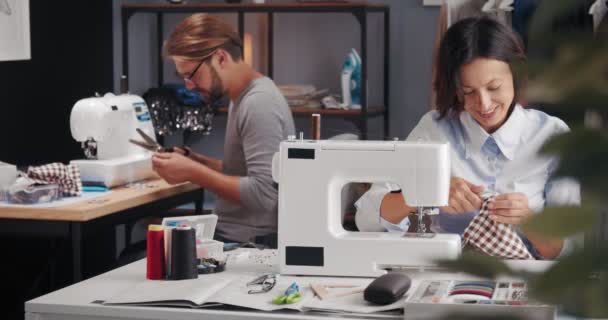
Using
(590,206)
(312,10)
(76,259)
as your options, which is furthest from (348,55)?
(590,206)

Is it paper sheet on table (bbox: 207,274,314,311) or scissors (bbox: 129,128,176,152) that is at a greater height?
scissors (bbox: 129,128,176,152)

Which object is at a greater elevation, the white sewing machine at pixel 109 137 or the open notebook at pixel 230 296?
the white sewing machine at pixel 109 137

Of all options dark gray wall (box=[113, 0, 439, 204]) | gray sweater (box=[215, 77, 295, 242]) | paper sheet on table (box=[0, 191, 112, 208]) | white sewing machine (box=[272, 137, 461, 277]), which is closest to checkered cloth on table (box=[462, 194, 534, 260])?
white sewing machine (box=[272, 137, 461, 277])

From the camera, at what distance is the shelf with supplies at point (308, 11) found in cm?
451

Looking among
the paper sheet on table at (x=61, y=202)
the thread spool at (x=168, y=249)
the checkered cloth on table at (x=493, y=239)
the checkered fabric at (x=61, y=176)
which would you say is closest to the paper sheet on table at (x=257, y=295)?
the thread spool at (x=168, y=249)

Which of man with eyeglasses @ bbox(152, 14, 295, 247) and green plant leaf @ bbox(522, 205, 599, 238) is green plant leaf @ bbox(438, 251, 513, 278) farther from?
man with eyeglasses @ bbox(152, 14, 295, 247)

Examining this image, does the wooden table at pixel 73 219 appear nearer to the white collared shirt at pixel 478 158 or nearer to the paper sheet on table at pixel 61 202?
the paper sheet on table at pixel 61 202

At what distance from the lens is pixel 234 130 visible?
329 centimetres

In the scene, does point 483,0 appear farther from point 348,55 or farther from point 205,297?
point 205,297

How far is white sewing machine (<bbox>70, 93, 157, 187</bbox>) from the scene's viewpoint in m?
3.39

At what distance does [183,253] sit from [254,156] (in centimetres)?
128

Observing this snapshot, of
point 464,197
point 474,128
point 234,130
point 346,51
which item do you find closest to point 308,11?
point 346,51

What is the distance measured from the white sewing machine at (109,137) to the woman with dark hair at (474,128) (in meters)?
1.28

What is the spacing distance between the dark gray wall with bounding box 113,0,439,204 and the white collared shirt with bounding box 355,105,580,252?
2.19 metres
